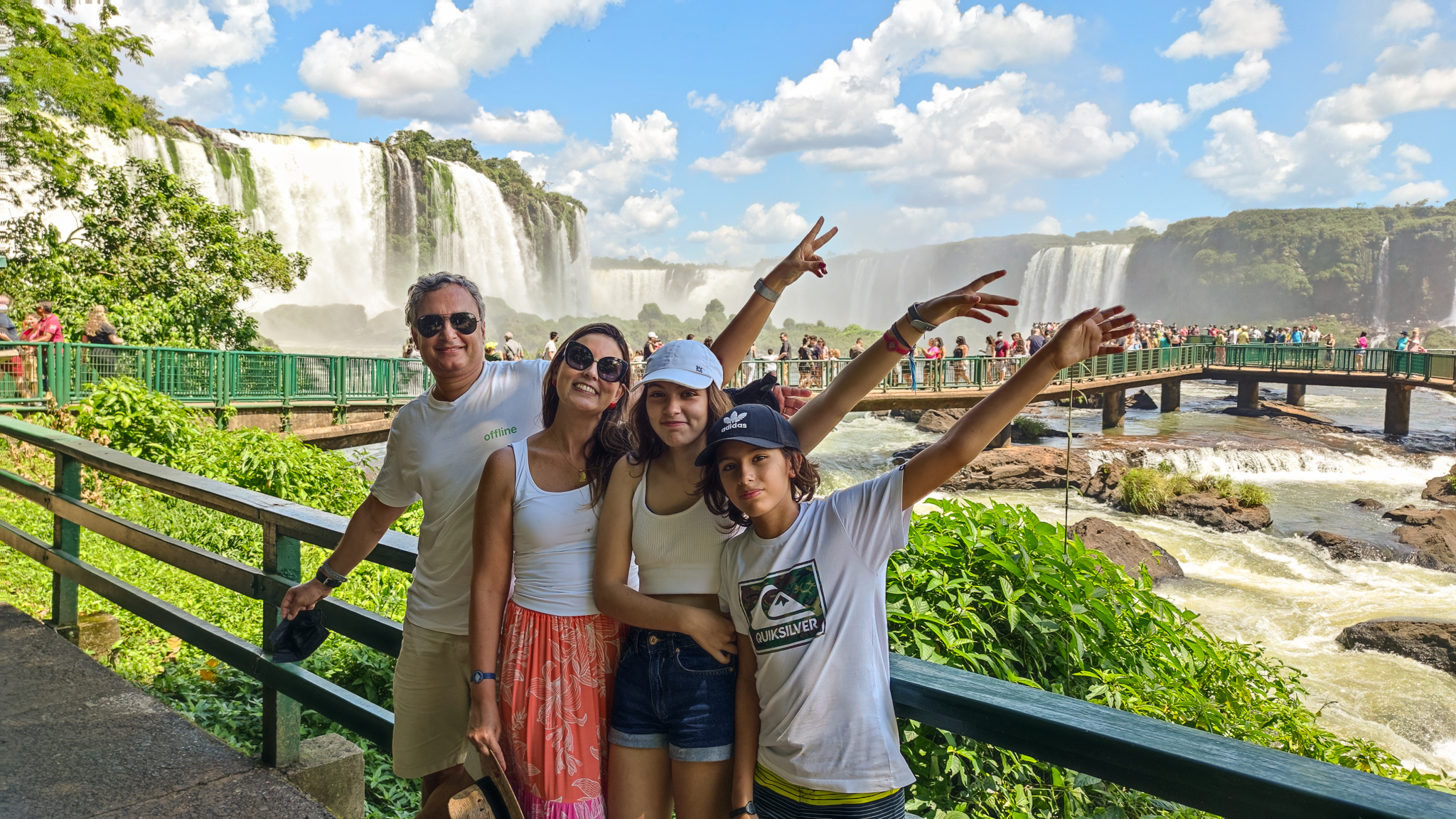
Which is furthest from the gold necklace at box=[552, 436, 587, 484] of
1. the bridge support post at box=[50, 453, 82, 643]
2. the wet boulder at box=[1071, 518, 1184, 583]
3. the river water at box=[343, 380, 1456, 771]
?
the wet boulder at box=[1071, 518, 1184, 583]

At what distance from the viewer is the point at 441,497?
2.08 meters

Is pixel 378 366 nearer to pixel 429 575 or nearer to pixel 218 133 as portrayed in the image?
pixel 429 575

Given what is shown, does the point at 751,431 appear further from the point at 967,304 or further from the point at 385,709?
the point at 385,709

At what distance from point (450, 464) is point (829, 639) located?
99 centimetres

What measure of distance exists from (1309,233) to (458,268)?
65.6 metres

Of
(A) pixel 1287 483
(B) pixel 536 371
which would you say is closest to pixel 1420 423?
(A) pixel 1287 483

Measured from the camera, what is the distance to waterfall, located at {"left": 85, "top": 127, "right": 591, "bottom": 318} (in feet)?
103

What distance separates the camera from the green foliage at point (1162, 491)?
18.9 m

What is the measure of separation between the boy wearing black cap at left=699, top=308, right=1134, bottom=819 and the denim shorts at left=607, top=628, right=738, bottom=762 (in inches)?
1.4

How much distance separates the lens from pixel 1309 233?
7462cm

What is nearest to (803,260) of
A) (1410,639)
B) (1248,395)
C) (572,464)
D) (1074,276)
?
(572,464)

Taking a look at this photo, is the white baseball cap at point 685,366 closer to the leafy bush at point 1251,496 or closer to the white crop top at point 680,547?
the white crop top at point 680,547

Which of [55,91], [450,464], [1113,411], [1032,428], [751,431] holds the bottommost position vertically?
[1032,428]

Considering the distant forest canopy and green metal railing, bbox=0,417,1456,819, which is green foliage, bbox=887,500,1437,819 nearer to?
green metal railing, bbox=0,417,1456,819
